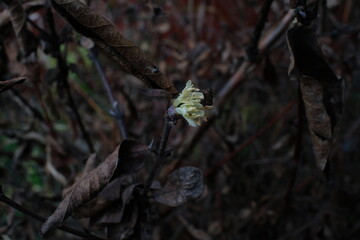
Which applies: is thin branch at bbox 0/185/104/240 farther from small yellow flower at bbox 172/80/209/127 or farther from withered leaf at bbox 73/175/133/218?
small yellow flower at bbox 172/80/209/127

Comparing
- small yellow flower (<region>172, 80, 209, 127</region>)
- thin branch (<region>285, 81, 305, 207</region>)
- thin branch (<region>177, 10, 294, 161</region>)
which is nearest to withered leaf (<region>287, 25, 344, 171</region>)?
thin branch (<region>285, 81, 305, 207</region>)

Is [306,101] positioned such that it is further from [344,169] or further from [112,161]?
[344,169]

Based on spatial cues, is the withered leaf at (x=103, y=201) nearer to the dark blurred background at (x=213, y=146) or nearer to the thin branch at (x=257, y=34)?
the dark blurred background at (x=213, y=146)

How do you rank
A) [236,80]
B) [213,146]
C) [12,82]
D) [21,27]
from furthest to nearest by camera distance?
[213,146] < [236,80] < [21,27] < [12,82]

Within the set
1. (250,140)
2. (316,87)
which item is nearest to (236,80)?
(250,140)

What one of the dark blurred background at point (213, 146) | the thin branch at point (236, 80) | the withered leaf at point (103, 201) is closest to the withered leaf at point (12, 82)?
the withered leaf at point (103, 201)

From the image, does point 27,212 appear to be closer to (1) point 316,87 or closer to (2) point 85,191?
(2) point 85,191

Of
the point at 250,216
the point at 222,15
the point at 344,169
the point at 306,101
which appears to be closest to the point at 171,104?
the point at 306,101
